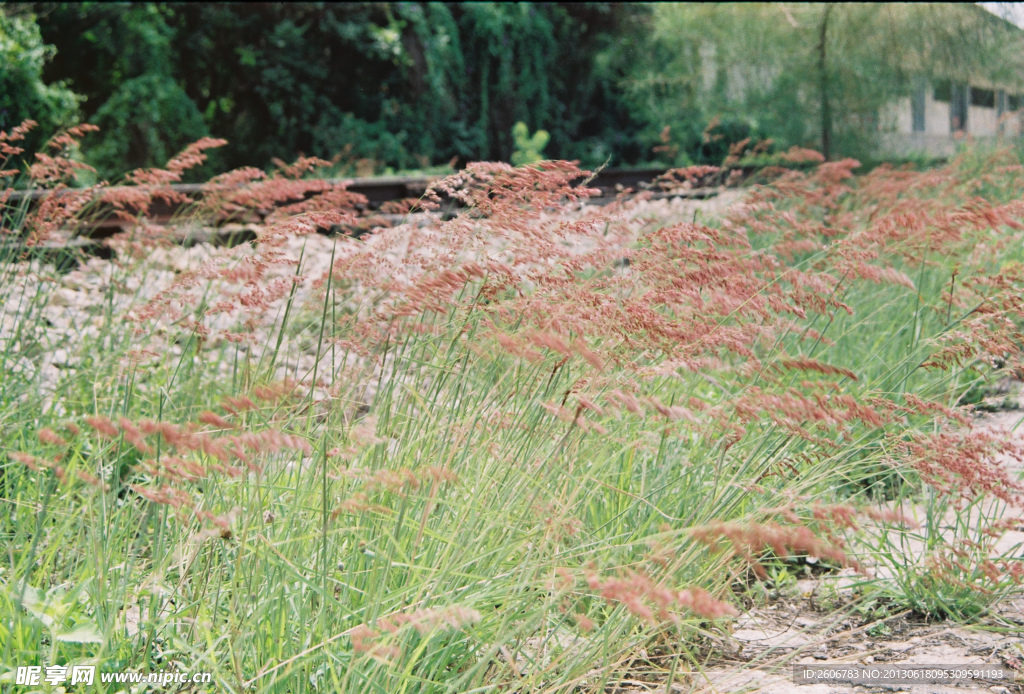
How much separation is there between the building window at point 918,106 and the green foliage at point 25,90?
11.8m

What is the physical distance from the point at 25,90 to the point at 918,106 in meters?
17.9

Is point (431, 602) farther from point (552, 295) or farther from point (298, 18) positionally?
point (298, 18)

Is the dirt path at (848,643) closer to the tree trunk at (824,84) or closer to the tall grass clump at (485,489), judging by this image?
the tall grass clump at (485,489)

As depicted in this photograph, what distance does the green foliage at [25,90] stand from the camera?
964 centimetres

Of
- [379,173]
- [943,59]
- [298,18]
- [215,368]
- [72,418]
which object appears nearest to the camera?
[72,418]

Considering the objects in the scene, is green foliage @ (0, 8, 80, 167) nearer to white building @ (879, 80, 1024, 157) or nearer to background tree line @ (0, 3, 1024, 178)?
background tree line @ (0, 3, 1024, 178)

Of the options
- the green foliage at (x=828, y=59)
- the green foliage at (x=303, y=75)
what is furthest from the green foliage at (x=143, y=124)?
the green foliage at (x=828, y=59)

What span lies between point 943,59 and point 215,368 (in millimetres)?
11897

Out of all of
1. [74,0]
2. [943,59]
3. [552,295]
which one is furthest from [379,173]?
[552,295]

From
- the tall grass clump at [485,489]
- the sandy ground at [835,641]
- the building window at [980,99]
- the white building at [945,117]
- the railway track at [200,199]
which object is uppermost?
the building window at [980,99]

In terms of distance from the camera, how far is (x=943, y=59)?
11820mm

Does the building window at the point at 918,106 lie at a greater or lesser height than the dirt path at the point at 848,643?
greater

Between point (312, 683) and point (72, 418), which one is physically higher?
point (72, 418)

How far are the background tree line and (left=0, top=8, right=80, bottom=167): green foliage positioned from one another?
25mm
